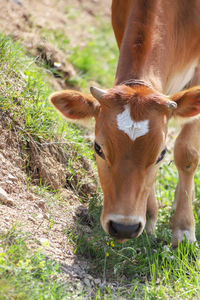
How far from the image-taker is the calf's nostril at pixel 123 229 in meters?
3.79

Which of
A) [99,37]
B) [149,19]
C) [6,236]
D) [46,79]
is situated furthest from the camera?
[99,37]

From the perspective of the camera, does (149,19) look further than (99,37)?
No

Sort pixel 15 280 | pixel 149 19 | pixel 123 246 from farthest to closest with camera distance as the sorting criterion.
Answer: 1. pixel 149 19
2. pixel 123 246
3. pixel 15 280

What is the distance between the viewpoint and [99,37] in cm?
952

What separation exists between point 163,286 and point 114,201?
78cm

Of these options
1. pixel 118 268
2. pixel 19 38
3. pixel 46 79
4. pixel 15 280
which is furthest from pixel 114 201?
pixel 19 38

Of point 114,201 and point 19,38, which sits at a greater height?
point 19,38

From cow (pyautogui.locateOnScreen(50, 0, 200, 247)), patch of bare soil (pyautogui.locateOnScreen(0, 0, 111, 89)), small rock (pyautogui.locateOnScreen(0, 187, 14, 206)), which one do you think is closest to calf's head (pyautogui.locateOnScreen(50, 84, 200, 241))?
cow (pyautogui.locateOnScreen(50, 0, 200, 247))

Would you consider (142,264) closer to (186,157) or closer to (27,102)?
(186,157)

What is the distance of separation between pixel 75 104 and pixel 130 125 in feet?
2.37

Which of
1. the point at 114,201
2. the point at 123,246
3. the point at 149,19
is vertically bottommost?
the point at 123,246

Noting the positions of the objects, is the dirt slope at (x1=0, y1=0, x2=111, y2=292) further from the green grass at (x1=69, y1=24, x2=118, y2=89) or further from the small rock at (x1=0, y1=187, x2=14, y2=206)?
the green grass at (x1=69, y1=24, x2=118, y2=89)

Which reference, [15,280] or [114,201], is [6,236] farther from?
[114,201]

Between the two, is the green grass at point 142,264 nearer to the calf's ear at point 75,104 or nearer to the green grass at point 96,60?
the calf's ear at point 75,104
